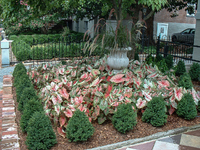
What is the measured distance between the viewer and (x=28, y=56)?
9.71 metres

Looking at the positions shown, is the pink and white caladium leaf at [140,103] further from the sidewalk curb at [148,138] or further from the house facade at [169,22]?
the house facade at [169,22]

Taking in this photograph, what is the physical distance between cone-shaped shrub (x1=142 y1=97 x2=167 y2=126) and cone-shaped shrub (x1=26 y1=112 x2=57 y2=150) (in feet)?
5.09

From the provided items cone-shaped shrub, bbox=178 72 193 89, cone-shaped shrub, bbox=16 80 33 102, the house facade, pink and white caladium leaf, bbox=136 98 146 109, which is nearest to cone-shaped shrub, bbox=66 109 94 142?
pink and white caladium leaf, bbox=136 98 146 109

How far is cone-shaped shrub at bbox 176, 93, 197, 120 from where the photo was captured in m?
3.74

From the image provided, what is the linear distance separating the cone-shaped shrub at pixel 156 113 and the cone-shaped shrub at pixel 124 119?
0.34 meters

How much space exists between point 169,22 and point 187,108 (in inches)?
757

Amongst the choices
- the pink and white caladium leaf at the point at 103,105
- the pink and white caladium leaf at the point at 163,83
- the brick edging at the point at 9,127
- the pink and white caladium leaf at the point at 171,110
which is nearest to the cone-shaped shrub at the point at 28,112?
the brick edging at the point at 9,127

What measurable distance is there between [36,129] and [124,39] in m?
2.59

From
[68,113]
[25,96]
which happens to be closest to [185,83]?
[68,113]

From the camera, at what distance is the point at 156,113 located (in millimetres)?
3541

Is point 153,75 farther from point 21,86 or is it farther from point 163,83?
point 21,86

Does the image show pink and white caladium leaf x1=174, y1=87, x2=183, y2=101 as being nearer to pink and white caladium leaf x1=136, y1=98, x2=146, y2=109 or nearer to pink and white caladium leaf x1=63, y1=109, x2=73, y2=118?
pink and white caladium leaf x1=136, y1=98, x2=146, y2=109

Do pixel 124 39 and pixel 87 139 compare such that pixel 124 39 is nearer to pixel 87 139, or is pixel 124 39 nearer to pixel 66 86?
pixel 66 86

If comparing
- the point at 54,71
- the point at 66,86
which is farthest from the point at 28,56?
the point at 66,86
